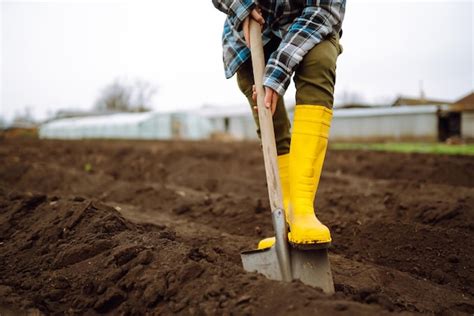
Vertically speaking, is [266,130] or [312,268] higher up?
[266,130]

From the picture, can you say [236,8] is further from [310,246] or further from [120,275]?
[120,275]

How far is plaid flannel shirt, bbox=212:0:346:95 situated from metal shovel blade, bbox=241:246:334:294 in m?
0.85

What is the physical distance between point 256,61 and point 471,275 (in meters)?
1.83

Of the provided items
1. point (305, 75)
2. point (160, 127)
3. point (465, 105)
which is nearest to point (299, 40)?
point (305, 75)

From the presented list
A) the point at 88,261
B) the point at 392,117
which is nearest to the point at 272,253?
the point at 88,261

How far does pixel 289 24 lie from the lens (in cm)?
231

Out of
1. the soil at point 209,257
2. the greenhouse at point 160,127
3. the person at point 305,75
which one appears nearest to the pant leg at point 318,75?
the person at point 305,75

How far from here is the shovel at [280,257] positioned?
76.4 inches

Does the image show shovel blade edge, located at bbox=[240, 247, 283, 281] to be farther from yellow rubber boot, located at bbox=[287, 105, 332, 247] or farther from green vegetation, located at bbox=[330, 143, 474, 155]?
green vegetation, located at bbox=[330, 143, 474, 155]

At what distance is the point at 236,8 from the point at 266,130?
2.33 feet

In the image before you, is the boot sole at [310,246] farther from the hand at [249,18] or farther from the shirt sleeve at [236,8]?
the shirt sleeve at [236,8]

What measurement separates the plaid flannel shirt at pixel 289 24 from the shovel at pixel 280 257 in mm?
228

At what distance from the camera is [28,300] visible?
73.3 inches

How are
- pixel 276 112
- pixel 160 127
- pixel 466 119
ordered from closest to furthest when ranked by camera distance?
1. pixel 276 112
2. pixel 466 119
3. pixel 160 127
